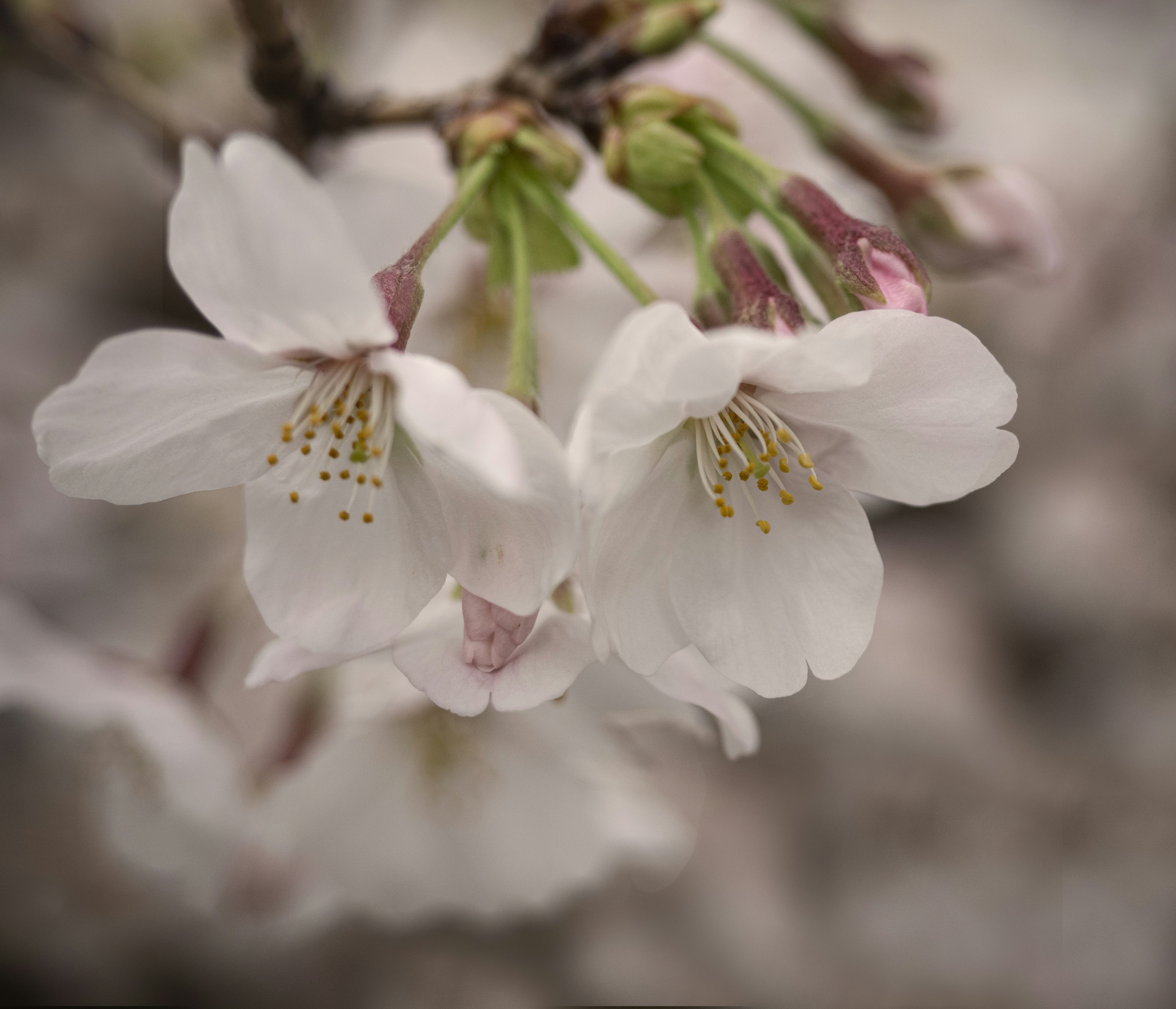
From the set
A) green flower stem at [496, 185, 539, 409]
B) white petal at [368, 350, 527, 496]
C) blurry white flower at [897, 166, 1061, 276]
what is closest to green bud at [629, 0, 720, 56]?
green flower stem at [496, 185, 539, 409]

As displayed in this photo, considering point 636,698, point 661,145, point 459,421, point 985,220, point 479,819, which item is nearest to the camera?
point 459,421

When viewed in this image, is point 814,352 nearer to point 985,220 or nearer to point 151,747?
point 985,220

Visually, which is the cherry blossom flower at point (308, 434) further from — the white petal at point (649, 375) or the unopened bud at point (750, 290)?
the unopened bud at point (750, 290)

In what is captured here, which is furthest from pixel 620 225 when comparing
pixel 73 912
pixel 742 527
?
pixel 73 912

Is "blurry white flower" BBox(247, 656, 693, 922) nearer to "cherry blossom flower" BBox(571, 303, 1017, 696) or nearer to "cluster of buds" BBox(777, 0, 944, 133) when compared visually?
"cherry blossom flower" BBox(571, 303, 1017, 696)

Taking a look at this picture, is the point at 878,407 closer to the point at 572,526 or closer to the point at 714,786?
the point at 572,526

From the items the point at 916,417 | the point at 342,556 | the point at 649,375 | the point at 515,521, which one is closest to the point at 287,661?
the point at 342,556

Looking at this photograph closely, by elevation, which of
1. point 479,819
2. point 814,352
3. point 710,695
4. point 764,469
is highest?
point 814,352
